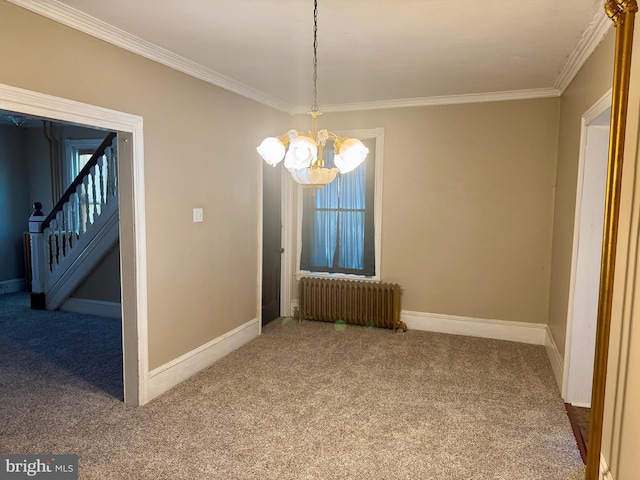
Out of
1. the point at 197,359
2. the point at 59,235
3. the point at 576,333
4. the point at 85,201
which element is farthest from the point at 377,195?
the point at 59,235

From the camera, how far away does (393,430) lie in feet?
9.60

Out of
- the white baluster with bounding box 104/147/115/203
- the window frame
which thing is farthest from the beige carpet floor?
the window frame

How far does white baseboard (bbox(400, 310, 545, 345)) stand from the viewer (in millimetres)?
4672

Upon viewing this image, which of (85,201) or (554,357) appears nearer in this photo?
(554,357)

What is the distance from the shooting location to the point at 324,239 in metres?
5.47

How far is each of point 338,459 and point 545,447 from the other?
1.29m

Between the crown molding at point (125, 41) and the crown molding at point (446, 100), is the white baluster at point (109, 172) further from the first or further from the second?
the crown molding at point (446, 100)

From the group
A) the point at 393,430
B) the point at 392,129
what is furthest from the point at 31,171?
the point at 393,430

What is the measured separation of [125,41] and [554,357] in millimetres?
4236

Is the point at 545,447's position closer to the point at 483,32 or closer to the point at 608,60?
the point at 608,60

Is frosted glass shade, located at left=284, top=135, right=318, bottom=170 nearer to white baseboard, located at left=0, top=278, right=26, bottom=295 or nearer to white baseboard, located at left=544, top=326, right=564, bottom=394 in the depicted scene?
white baseboard, located at left=544, top=326, right=564, bottom=394

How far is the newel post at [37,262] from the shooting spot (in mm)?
5871

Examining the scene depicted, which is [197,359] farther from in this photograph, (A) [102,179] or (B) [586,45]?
(B) [586,45]

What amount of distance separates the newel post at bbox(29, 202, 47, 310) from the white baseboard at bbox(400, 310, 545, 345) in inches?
185
